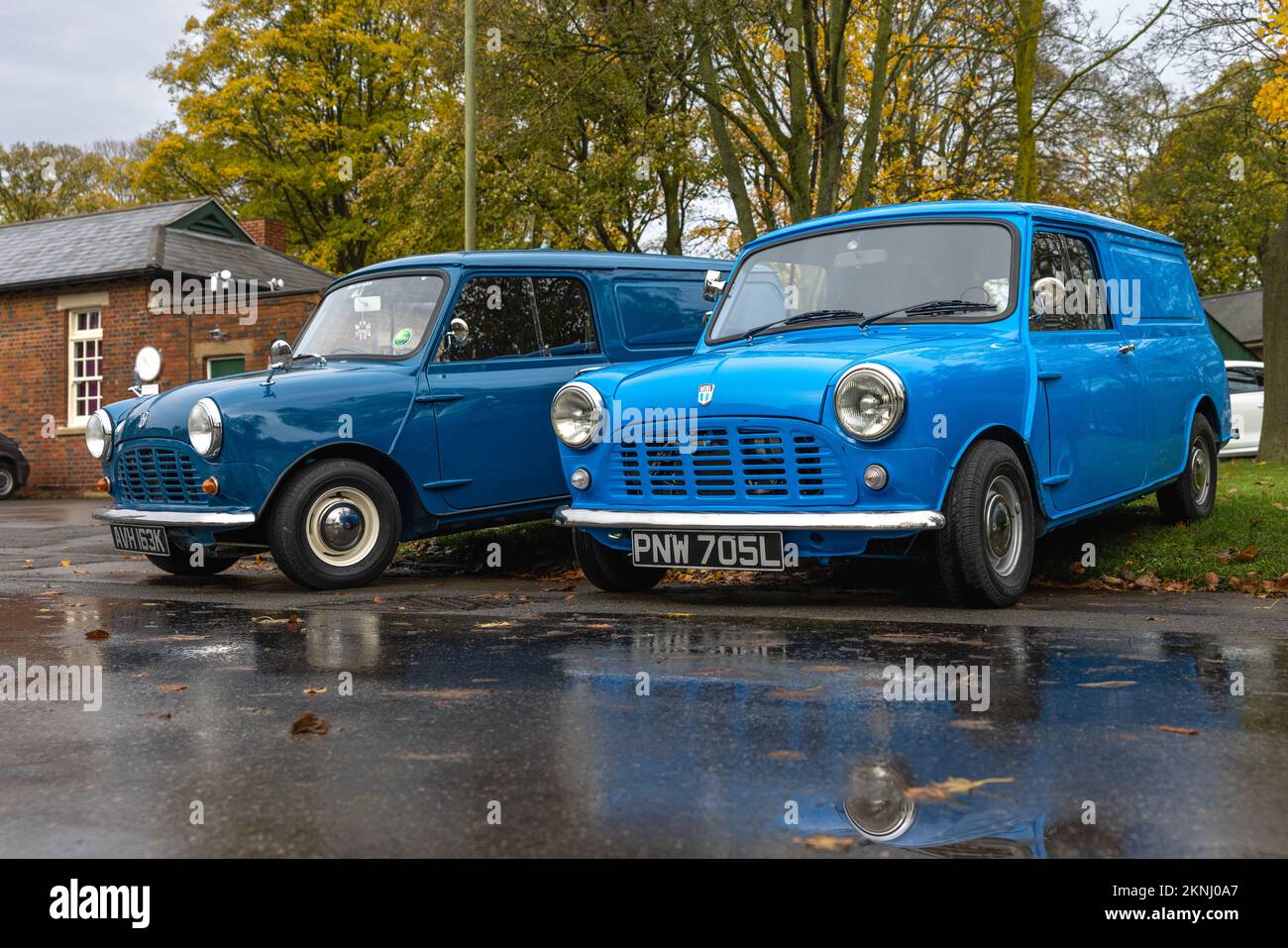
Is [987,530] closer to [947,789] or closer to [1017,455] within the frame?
[1017,455]

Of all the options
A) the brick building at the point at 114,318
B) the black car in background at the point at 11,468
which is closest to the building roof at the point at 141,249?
the brick building at the point at 114,318

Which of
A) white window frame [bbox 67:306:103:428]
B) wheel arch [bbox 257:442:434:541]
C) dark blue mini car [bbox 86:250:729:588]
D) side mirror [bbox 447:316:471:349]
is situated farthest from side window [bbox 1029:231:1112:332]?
white window frame [bbox 67:306:103:428]

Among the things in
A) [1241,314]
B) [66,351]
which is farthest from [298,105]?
[1241,314]

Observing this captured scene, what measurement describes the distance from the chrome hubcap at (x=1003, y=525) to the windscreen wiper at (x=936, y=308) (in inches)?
38.8

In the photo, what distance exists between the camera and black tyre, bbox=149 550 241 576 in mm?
9102

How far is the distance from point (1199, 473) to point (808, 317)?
11.7 feet

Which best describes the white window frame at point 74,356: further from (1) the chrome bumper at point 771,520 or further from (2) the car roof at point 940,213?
(1) the chrome bumper at point 771,520

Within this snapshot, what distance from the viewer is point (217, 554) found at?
9.31 meters

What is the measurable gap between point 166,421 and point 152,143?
3933cm

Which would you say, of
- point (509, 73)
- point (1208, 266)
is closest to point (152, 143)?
point (509, 73)

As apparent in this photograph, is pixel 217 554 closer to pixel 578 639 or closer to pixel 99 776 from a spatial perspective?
pixel 578 639

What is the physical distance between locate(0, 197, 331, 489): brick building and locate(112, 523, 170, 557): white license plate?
16.8m

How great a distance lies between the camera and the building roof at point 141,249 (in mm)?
27156

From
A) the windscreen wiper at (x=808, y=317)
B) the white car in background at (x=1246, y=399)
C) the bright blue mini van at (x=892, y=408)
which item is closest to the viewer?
the bright blue mini van at (x=892, y=408)
